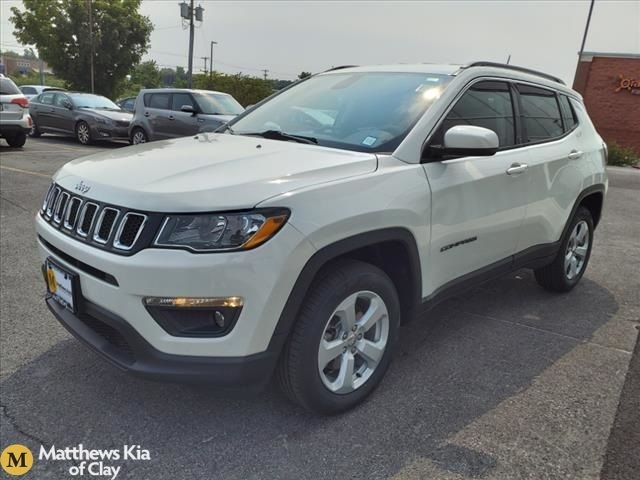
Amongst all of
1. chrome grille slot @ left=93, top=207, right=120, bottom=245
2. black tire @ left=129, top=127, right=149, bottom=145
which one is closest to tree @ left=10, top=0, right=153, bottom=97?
black tire @ left=129, top=127, right=149, bottom=145

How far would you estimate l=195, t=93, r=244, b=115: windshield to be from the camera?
12.0 meters

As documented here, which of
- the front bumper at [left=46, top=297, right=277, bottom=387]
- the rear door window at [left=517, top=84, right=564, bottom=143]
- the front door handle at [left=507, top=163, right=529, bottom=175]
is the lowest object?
the front bumper at [left=46, top=297, right=277, bottom=387]

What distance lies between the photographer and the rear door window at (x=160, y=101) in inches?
506

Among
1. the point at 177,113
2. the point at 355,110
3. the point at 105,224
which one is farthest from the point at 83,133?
the point at 105,224

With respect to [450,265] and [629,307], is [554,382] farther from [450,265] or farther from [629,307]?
[629,307]

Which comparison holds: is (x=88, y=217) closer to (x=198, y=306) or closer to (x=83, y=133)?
(x=198, y=306)

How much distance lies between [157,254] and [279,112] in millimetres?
1786

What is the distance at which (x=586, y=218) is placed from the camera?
462 centimetres

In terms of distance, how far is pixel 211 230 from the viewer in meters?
2.10

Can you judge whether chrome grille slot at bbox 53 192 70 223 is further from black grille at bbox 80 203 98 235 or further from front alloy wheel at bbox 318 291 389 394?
front alloy wheel at bbox 318 291 389 394

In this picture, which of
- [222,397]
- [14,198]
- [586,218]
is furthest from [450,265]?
[14,198]

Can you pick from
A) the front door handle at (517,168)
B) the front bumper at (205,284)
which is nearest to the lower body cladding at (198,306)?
the front bumper at (205,284)

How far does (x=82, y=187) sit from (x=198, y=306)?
87cm

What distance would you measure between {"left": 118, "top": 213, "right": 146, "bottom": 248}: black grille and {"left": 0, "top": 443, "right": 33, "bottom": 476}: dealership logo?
1.05m
